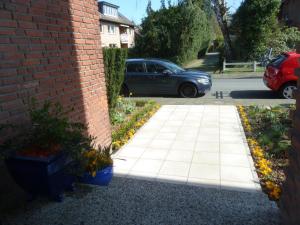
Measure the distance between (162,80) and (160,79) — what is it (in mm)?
88

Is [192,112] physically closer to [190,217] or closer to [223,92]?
[223,92]

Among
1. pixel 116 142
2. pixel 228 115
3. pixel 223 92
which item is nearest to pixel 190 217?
pixel 116 142

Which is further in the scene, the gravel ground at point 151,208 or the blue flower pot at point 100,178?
the blue flower pot at point 100,178

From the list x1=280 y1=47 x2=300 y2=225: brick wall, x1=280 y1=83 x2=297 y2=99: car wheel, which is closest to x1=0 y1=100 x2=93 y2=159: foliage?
x1=280 y1=47 x2=300 y2=225: brick wall

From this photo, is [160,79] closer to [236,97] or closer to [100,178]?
[236,97]

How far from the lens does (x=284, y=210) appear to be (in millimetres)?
2480

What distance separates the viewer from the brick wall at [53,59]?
9.10 ft

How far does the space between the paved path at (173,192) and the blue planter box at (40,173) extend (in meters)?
0.30

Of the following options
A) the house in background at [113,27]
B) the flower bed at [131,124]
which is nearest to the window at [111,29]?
the house in background at [113,27]

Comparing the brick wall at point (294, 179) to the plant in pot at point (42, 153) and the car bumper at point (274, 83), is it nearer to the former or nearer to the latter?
the plant in pot at point (42, 153)

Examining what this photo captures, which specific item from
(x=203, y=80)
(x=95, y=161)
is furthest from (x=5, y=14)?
(x=203, y=80)

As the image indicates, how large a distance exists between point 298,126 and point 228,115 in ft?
17.7

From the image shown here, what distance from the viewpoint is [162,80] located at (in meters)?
10.5

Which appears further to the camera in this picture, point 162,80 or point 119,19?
point 119,19
